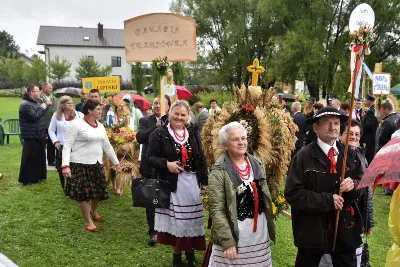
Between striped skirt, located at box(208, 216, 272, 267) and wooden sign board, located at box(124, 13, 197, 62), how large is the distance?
2.64 m

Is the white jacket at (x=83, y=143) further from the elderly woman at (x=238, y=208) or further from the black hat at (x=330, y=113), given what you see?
the black hat at (x=330, y=113)

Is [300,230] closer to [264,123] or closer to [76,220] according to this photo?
[264,123]

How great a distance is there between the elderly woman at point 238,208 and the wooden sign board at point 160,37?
82.5 inches

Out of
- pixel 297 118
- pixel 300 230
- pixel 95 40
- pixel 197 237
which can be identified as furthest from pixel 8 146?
pixel 95 40

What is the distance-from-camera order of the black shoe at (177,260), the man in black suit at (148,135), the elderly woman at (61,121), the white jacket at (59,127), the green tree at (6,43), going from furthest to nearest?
1. the green tree at (6,43)
2. the white jacket at (59,127)
3. the elderly woman at (61,121)
4. the man in black suit at (148,135)
5. the black shoe at (177,260)

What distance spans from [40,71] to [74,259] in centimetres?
4510

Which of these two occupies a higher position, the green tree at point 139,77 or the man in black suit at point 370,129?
the green tree at point 139,77

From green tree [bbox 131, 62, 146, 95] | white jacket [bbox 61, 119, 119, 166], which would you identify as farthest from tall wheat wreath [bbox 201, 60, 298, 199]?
green tree [bbox 131, 62, 146, 95]

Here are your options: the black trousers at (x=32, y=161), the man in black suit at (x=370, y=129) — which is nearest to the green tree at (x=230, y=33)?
the man in black suit at (x=370, y=129)

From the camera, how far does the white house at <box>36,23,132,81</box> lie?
6216 cm

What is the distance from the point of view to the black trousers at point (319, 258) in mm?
3258

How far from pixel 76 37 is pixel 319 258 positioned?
6669 cm

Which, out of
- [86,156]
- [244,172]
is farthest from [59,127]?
[244,172]

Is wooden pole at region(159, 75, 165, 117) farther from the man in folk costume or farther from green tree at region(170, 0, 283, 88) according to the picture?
green tree at region(170, 0, 283, 88)
